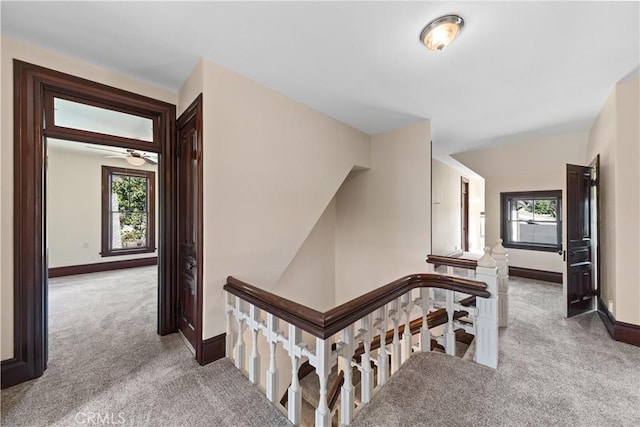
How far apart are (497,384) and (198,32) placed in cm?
326

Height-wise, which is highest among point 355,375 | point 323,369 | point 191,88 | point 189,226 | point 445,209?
point 191,88

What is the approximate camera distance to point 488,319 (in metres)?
1.92

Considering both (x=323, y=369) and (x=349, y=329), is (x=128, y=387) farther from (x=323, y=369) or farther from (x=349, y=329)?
(x=349, y=329)

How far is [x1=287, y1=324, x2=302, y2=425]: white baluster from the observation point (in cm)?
148

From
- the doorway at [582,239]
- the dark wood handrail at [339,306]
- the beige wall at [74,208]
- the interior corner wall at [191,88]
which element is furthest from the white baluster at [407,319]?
the beige wall at [74,208]

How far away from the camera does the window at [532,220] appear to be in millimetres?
5082

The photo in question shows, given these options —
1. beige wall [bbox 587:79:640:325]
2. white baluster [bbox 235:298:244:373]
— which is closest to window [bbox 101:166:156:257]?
white baluster [bbox 235:298:244:373]

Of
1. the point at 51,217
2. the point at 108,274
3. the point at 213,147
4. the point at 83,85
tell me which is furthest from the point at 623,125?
the point at 51,217

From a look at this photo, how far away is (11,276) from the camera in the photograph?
1.80m

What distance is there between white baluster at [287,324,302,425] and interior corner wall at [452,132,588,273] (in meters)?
4.60

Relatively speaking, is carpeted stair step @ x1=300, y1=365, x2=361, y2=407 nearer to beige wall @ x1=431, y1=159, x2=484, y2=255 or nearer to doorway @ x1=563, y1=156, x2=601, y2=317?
doorway @ x1=563, y1=156, x2=601, y2=317

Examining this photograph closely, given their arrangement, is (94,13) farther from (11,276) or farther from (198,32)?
(11,276)

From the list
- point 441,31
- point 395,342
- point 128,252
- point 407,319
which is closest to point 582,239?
point 407,319

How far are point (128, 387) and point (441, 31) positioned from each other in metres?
3.28
